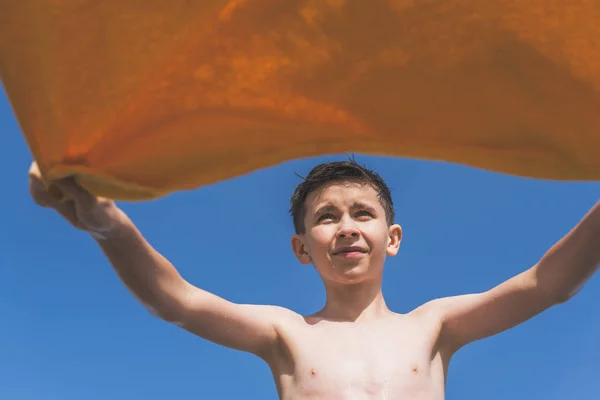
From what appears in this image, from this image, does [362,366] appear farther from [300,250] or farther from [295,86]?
[295,86]

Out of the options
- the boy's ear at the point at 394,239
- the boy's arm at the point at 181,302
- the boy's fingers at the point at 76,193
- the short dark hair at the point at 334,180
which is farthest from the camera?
the boy's ear at the point at 394,239

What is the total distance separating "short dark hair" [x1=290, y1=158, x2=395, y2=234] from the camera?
297 cm

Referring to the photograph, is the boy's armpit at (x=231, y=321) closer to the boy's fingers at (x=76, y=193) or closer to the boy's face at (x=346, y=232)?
the boy's face at (x=346, y=232)

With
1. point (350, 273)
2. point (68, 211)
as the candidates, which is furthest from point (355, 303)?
point (68, 211)

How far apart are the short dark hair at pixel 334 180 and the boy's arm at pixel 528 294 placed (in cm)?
55

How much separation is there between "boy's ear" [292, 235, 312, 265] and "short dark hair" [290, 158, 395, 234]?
0.04 m

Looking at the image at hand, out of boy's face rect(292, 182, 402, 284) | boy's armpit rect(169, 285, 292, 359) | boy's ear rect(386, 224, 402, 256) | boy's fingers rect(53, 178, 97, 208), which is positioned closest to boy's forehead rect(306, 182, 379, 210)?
boy's face rect(292, 182, 402, 284)

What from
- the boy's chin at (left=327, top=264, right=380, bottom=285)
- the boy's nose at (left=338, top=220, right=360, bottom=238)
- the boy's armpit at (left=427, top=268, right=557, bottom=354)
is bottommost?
the boy's armpit at (left=427, top=268, right=557, bottom=354)

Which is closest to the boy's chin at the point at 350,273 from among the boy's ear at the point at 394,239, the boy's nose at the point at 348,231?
the boy's nose at the point at 348,231

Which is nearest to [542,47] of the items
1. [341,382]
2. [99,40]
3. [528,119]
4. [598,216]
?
[528,119]

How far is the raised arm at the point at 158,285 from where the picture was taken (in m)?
1.95

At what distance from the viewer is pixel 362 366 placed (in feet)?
8.45

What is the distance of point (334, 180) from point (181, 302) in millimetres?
903

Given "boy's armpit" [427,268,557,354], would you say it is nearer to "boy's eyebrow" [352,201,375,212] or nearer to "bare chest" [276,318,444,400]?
"bare chest" [276,318,444,400]
